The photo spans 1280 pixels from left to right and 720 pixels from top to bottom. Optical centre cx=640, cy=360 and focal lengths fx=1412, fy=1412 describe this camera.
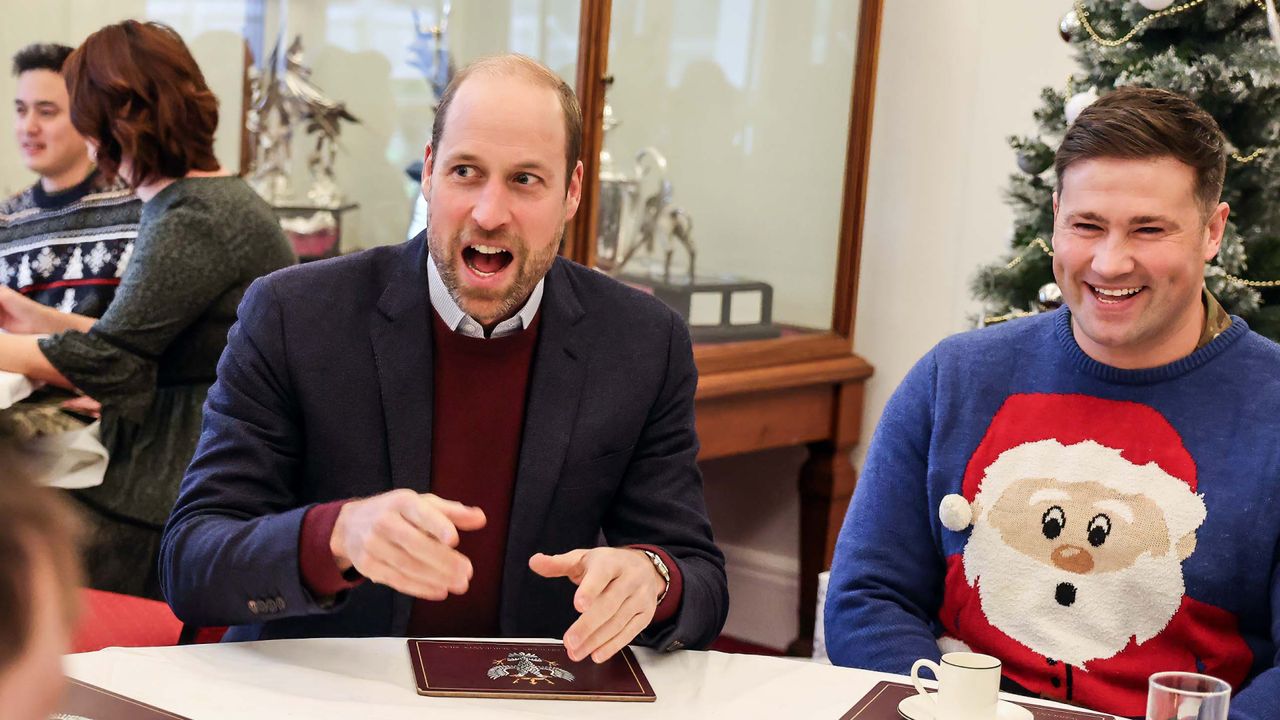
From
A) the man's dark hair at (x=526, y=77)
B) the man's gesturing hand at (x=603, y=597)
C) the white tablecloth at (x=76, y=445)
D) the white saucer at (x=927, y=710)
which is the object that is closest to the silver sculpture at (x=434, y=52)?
the white tablecloth at (x=76, y=445)

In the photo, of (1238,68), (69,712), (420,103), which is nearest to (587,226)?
(420,103)

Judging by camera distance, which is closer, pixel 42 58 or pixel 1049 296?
pixel 1049 296

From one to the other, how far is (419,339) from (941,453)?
0.72 metres

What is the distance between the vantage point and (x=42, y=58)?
11.3 feet

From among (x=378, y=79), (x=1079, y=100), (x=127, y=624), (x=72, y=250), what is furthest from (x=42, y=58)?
(x=1079, y=100)

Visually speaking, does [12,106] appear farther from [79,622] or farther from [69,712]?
[79,622]

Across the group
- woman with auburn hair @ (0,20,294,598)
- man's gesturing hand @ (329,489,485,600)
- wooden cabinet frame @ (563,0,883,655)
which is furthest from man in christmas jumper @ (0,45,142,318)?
man's gesturing hand @ (329,489,485,600)

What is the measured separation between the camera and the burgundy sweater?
1773mm

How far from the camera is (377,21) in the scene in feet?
13.3

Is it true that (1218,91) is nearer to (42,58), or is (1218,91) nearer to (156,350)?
(156,350)

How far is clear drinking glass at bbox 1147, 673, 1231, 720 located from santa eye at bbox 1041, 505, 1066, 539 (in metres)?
0.60

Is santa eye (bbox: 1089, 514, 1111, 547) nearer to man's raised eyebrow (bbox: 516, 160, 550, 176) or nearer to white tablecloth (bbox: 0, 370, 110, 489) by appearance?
man's raised eyebrow (bbox: 516, 160, 550, 176)

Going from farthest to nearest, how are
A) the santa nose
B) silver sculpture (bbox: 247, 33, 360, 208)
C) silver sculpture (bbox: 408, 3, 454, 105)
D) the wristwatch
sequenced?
silver sculpture (bbox: 247, 33, 360, 208) → silver sculpture (bbox: 408, 3, 454, 105) → the santa nose → the wristwatch

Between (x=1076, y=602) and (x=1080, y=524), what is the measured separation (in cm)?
10
